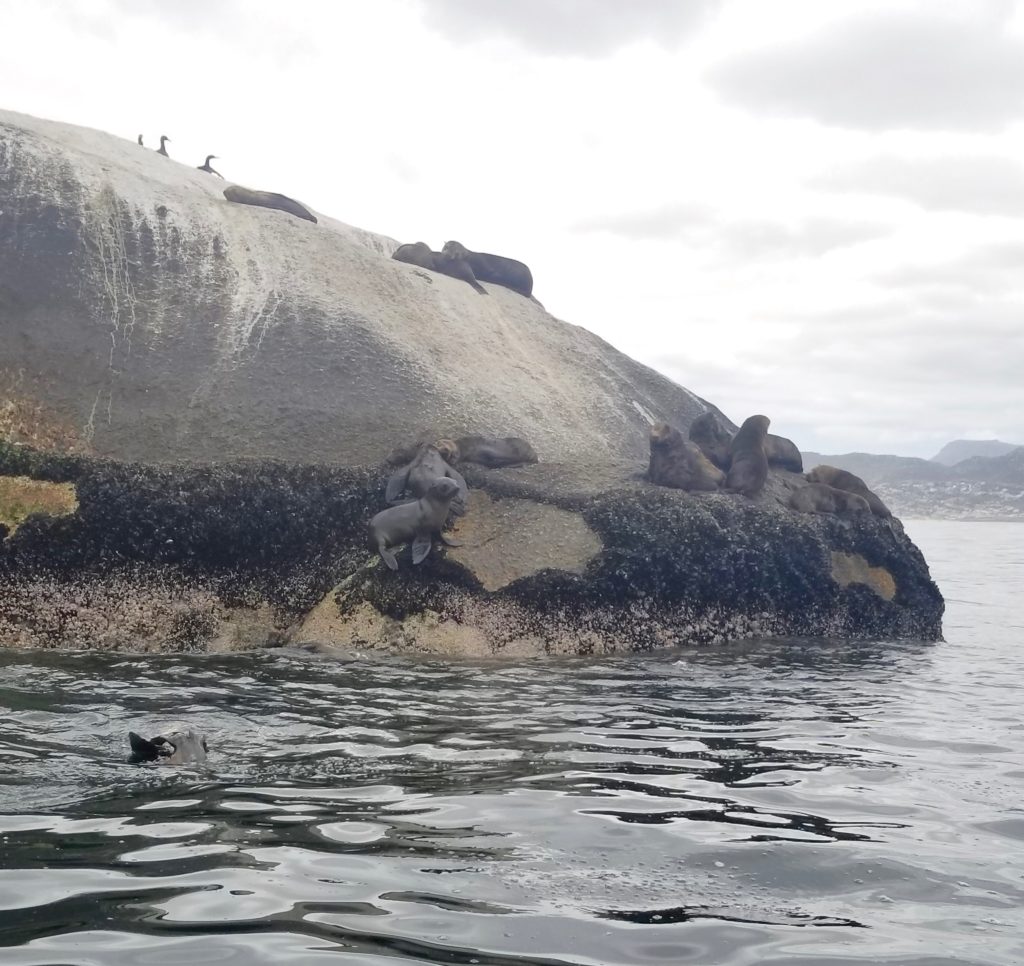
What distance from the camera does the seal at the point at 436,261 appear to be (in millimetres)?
19312

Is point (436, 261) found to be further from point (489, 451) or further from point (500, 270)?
point (489, 451)

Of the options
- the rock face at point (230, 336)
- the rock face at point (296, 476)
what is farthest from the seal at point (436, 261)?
the rock face at point (296, 476)

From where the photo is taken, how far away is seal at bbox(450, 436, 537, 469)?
45.0 ft

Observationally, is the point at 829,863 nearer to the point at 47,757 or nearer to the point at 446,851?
the point at 446,851

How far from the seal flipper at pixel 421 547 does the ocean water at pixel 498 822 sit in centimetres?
198

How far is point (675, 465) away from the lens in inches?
577

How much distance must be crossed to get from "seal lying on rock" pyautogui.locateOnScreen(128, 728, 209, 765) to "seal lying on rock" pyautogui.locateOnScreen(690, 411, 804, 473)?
1126 centimetres

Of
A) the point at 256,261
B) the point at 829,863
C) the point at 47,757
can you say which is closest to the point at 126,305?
the point at 256,261

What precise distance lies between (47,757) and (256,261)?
1023 cm

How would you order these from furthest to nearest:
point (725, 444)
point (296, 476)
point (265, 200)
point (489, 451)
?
1. point (265, 200)
2. point (725, 444)
3. point (489, 451)
4. point (296, 476)

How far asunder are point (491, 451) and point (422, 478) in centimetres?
154

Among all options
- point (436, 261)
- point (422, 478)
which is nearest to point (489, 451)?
point (422, 478)

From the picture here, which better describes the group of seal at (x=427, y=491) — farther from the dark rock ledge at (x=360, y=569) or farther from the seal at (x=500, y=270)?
the seal at (x=500, y=270)

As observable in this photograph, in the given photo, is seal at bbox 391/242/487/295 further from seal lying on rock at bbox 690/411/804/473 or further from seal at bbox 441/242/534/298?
seal lying on rock at bbox 690/411/804/473
